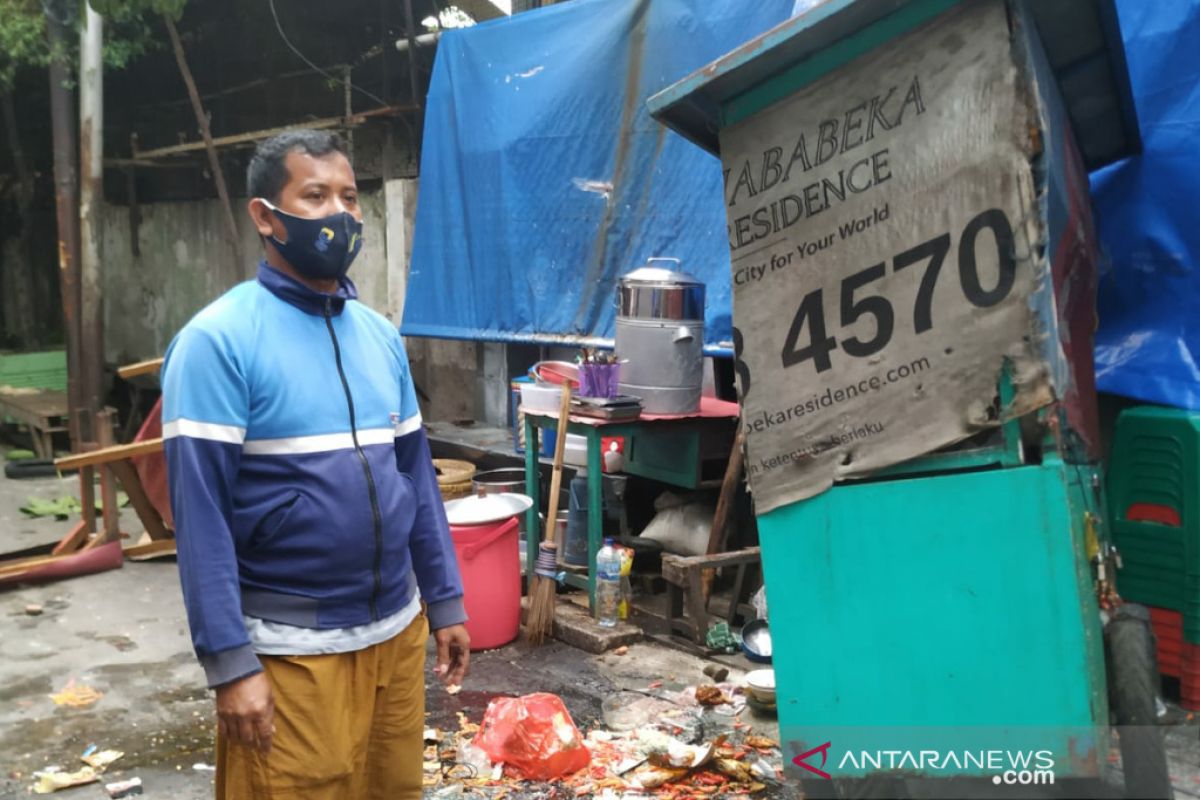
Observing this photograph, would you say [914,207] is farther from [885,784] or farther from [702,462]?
[702,462]

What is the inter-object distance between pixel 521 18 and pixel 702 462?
3.51m

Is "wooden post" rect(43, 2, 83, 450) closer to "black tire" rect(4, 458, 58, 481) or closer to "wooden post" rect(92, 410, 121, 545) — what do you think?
"black tire" rect(4, 458, 58, 481)

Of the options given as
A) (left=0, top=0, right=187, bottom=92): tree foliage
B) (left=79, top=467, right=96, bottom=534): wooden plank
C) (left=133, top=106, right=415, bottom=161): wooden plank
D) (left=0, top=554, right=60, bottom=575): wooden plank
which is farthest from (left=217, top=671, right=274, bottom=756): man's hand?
(left=0, top=0, right=187, bottom=92): tree foliage

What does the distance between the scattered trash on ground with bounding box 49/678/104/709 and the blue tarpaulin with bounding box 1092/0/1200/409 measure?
15.5ft

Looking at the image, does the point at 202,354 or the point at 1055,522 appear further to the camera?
the point at 1055,522

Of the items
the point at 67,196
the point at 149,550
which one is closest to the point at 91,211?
the point at 67,196

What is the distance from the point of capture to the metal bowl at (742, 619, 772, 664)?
4.71m

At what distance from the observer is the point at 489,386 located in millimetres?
8664

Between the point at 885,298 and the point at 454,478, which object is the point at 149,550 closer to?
the point at 454,478

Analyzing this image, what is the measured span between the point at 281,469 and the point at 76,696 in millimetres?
3269

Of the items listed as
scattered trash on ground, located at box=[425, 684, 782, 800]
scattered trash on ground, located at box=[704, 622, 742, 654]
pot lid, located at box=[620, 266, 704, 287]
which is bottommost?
scattered trash on ground, located at box=[425, 684, 782, 800]

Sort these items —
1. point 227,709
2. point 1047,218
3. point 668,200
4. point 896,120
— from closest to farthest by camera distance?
1. point 227,709
2. point 1047,218
3. point 896,120
4. point 668,200

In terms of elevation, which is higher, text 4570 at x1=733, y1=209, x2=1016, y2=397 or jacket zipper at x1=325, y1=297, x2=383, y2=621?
text 4570 at x1=733, y1=209, x2=1016, y2=397

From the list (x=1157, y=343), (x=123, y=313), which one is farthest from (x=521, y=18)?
(x=123, y=313)
